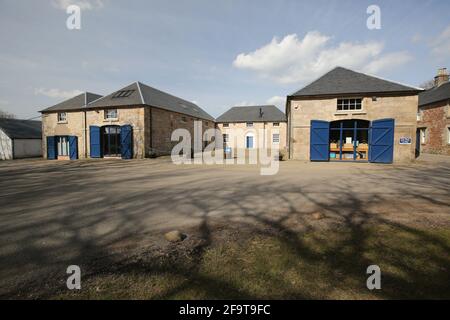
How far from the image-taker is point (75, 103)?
22625mm

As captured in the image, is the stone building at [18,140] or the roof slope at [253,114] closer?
the stone building at [18,140]

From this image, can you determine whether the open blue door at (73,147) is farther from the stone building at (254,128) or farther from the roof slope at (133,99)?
the stone building at (254,128)

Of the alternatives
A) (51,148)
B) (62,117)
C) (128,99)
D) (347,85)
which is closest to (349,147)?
(347,85)

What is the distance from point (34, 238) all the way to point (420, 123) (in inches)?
1339

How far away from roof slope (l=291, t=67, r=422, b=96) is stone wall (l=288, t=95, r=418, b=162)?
20.3 inches

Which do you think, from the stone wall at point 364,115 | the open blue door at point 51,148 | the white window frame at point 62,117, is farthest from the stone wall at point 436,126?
the open blue door at point 51,148

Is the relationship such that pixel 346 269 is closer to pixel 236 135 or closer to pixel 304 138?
pixel 304 138

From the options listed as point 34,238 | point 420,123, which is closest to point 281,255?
point 34,238

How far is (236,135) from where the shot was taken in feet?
117

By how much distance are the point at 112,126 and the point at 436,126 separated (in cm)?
3210

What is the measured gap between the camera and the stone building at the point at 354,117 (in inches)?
588

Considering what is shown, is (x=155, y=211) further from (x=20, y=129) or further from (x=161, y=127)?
(x=20, y=129)

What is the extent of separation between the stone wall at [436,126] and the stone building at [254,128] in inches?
629

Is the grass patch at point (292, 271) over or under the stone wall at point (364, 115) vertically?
under
